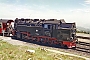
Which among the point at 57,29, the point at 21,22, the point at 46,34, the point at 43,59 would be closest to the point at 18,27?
the point at 21,22

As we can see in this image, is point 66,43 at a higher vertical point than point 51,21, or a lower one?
lower

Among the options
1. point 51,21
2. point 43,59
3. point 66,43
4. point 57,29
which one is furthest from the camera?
point 51,21

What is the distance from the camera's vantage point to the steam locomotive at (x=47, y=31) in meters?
20.1

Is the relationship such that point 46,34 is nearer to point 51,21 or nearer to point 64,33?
point 51,21

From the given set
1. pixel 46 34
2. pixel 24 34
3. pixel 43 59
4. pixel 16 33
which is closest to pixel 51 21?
pixel 46 34

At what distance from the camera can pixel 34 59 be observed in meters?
8.90

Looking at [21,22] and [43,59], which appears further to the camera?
[21,22]

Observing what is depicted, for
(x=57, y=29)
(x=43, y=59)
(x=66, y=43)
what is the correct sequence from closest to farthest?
(x=43, y=59)
(x=66, y=43)
(x=57, y=29)

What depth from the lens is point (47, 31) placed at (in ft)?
74.7

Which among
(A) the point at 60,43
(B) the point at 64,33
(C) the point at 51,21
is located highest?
(C) the point at 51,21

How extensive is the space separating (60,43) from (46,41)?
2697 mm

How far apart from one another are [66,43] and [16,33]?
1254cm

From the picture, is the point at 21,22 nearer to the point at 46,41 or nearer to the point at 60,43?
the point at 46,41

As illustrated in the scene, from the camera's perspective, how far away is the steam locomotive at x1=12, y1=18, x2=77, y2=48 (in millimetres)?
20141
